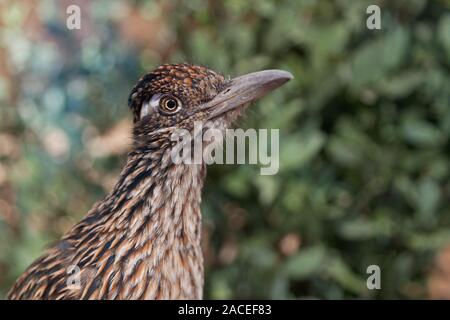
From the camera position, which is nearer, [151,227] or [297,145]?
[151,227]

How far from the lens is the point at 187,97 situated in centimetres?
333

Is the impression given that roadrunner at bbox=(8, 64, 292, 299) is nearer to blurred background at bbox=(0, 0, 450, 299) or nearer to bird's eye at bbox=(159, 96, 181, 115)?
bird's eye at bbox=(159, 96, 181, 115)

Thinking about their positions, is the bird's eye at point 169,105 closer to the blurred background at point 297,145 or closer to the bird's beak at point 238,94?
the bird's beak at point 238,94

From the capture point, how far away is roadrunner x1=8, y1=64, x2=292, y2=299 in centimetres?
327

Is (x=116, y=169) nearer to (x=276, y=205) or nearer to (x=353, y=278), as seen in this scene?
(x=276, y=205)

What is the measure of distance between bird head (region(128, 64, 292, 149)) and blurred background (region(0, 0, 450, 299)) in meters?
1.02

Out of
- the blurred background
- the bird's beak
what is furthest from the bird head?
the blurred background

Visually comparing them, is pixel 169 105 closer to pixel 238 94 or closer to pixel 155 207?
pixel 238 94

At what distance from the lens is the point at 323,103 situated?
15.4 ft

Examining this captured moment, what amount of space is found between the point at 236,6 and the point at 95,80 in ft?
2.95

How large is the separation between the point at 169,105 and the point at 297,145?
4.16 ft

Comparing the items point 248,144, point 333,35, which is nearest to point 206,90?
point 248,144

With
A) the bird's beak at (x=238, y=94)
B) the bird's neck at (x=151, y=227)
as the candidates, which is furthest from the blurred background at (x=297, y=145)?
the bird's neck at (x=151, y=227)

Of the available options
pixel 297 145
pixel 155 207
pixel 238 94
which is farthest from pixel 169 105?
pixel 297 145
